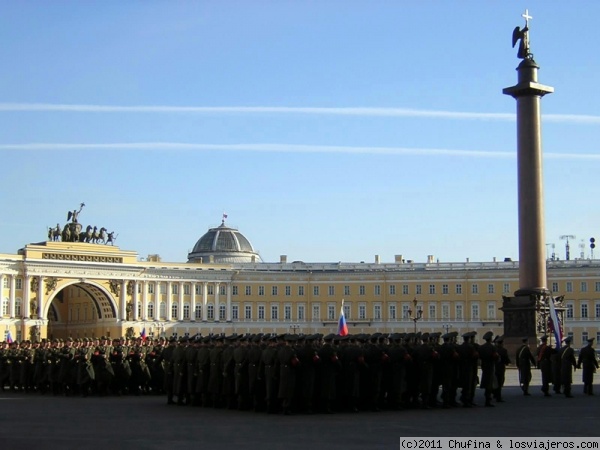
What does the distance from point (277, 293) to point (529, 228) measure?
47238mm

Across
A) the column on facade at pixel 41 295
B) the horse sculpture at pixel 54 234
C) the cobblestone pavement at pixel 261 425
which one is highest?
the horse sculpture at pixel 54 234

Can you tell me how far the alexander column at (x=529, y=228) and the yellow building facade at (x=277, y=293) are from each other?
4128cm

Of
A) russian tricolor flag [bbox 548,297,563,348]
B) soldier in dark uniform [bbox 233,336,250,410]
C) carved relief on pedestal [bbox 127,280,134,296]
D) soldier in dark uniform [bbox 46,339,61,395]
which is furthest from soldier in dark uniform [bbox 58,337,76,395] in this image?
carved relief on pedestal [bbox 127,280,134,296]

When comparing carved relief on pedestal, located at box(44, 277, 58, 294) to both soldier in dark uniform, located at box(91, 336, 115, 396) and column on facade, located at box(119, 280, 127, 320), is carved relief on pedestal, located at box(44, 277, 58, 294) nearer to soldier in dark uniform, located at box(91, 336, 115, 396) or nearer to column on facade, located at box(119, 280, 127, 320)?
column on facade, located at box(119, 280, 127, 320)

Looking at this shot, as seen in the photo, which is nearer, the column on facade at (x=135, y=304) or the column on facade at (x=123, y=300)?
the column on facade at (x=123, y=300)

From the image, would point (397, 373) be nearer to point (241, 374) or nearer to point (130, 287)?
point (241, 374)

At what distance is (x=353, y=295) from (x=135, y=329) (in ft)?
54.1

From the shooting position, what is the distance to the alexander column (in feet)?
114

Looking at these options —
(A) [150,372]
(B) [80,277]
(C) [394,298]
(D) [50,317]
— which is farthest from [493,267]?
(A) [150,372]

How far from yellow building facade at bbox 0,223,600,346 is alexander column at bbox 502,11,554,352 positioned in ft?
135

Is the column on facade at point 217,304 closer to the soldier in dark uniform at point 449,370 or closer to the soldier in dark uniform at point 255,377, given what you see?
the soldier in dark uniform at point 449,370

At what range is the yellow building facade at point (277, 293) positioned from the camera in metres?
75.8

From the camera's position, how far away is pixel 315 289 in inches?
3174

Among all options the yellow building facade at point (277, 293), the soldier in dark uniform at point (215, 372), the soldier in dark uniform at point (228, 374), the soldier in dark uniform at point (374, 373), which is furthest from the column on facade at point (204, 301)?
the soldier in dark uniform at point (374, 373)
